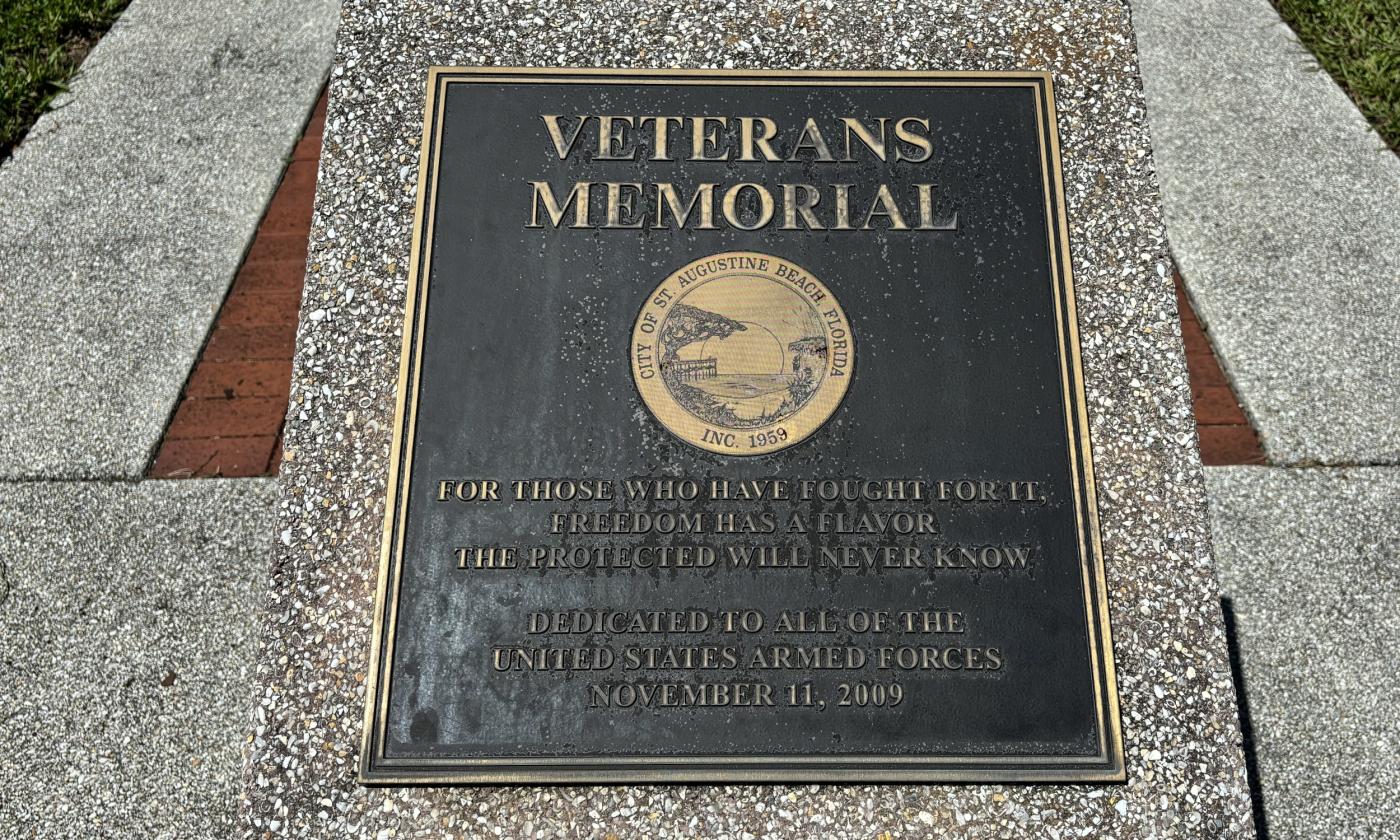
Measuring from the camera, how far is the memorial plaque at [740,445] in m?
2.66

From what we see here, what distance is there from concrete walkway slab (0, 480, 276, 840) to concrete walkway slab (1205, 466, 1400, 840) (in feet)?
10.7

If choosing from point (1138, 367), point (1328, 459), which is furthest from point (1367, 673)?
point (1138, 367)

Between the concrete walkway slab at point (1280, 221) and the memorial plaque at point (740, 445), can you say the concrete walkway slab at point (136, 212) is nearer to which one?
the memorial plaque at point (740, 445)

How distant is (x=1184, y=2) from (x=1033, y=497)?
3352mm

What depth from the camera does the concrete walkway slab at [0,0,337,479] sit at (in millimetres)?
3863

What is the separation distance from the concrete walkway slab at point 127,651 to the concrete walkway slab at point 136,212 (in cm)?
25

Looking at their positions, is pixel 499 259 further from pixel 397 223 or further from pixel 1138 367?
pixel 1138 367

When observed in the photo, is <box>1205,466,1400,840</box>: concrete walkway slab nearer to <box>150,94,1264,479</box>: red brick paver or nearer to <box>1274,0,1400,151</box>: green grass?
<box>150,94,1264,479</box>: red brick paver

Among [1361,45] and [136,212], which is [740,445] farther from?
[1361,45]

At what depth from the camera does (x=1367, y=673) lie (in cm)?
343

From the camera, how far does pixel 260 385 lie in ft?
13.1

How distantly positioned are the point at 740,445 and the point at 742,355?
0.24m

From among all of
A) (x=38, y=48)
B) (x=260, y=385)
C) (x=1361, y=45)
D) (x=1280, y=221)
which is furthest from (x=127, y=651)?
(x=1361, y=45)

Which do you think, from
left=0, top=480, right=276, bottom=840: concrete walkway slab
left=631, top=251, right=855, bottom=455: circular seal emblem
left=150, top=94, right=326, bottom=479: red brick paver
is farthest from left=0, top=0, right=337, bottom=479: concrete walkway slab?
left=631, top=251, right=855, bottom=455: circular seal emblem
